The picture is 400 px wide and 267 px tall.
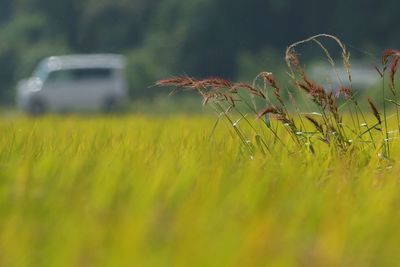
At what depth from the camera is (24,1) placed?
2498 inches

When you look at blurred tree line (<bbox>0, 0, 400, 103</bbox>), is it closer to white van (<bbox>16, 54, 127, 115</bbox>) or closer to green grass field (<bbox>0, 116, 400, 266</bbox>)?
white van (<bbox>16, 54, 127, 115</bbox>)

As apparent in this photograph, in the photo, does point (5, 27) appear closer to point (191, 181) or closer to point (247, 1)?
point (247, 1)

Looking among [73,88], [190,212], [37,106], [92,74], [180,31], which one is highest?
[180,31]

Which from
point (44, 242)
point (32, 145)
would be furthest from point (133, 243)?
point (32, 145)

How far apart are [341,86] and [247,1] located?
52.3 metres

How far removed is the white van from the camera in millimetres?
33281

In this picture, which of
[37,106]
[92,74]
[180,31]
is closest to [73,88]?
[92,74]

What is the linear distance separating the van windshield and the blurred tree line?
33.2 feet

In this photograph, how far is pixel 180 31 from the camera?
5588cm

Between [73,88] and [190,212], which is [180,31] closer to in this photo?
[73,88]

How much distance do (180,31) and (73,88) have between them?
72.0 feet

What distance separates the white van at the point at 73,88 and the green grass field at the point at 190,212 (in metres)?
30.4

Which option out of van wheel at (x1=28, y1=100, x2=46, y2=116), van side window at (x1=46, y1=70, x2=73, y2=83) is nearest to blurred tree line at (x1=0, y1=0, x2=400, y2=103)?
van side window at (x1=46, y1=70, x2=73, y2=83)

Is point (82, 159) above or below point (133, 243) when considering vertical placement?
above
